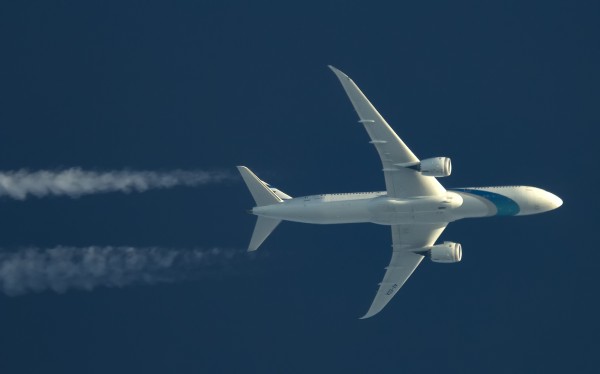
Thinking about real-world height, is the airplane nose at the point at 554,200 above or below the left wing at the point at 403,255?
above

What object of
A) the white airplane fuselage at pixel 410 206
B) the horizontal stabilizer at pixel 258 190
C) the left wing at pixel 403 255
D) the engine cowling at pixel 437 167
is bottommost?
the left wing at pixel 403 255

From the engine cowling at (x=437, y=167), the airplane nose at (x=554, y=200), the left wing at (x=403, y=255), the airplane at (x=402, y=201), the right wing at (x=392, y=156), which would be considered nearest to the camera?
the right wing at (x=392, y=156)

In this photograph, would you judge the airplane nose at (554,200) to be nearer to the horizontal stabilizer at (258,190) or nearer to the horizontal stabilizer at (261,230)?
the horizontal stabilizer at (258,190)

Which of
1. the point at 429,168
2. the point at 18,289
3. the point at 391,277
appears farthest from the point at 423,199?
A: the point at 18,289

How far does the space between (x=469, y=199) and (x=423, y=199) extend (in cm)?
345

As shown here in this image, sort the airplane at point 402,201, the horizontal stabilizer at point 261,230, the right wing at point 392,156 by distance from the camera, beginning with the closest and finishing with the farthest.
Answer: the right wing at point 392,156
the airplane at point 402,201
the horizontal stabilizer at point 261,230

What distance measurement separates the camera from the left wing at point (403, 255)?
256 ft

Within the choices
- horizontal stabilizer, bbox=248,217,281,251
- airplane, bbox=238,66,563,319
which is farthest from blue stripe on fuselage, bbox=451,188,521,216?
horizontal stabilizer, bbox=248,217,281,251

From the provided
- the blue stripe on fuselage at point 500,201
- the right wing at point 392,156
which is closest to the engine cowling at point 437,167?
the right wing at point 392,156

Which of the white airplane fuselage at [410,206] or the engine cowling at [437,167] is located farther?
the white airplane fuselage at [410,206]

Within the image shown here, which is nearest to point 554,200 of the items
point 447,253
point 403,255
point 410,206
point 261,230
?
point 447,253

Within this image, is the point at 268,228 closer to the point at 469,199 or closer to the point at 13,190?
the point at 469,199

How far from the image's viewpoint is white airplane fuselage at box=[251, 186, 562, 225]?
243ft

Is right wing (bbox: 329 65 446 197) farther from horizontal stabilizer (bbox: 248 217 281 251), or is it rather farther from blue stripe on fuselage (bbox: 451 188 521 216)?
horizontal stabilizer (bbox: 248 217 281 251)
